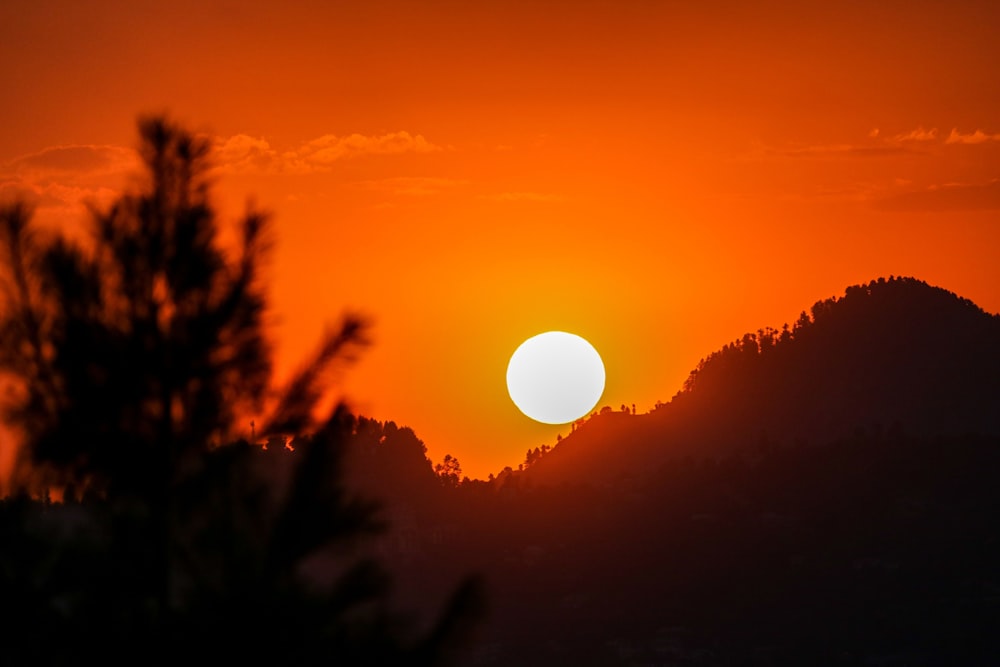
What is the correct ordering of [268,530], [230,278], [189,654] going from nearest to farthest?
[189,654] < [268,530] < [230,278]

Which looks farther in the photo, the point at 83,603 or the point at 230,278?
the point at 230,278


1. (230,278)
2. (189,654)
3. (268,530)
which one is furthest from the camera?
(230,278)

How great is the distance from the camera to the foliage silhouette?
623 inches

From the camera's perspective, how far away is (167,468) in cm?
1664

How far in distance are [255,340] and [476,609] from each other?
3741mm

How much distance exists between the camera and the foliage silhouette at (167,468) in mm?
15812

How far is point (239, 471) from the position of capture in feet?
54.8

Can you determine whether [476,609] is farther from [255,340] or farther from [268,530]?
[255,340]

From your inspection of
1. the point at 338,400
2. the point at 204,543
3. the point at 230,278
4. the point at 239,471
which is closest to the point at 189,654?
the point at 204,543

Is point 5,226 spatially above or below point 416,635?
above

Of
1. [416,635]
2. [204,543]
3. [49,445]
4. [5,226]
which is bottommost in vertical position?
[416,635]

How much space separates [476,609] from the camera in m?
17.2

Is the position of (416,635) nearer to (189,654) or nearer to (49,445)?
(189,654)

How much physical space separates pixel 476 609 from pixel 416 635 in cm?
71
